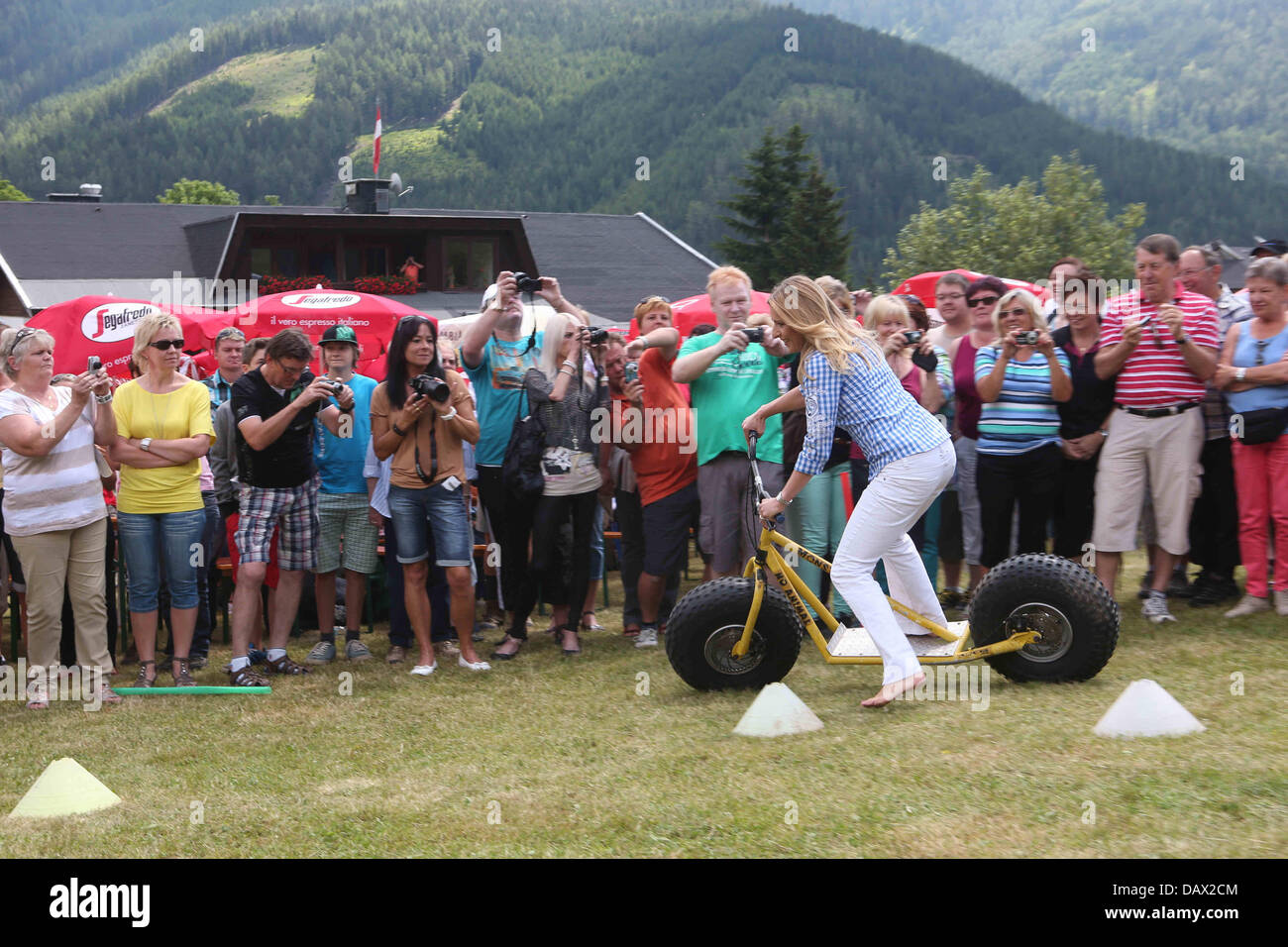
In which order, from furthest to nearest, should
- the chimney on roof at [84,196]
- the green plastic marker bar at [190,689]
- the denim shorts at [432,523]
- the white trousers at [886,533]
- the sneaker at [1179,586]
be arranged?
the chimney on roof at [84,196], the sneaker at [1179,586], the denim shorts at [432,523], the green plastic marker bar at [190,689], the white trousers at [886,533]

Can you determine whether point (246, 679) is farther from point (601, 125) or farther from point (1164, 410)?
point (601, 125)

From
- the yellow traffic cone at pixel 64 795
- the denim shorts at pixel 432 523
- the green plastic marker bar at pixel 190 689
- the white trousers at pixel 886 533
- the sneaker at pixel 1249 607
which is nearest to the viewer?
the yellow traffic cone at pixel 64 795

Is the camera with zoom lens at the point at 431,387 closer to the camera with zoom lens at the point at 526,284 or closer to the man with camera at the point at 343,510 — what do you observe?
the camera with zoom lens at the point at 526,284

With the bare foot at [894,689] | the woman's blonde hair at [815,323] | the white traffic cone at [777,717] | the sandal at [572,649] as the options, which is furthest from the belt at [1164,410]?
the sandal at [572,649]

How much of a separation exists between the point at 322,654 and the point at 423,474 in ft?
4.81

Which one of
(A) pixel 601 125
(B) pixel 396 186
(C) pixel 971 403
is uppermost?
(A) pixel 601 125

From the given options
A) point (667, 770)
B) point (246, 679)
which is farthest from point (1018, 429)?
point (246, 679)

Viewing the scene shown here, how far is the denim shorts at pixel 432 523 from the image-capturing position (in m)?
7.09

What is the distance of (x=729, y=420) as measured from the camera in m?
7.25

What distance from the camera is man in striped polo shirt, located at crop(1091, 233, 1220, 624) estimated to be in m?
6.98

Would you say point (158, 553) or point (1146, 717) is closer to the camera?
point (1146, 717)

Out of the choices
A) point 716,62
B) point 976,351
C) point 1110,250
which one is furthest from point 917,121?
point 976,351

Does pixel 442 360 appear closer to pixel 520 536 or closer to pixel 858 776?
pixel 520 536

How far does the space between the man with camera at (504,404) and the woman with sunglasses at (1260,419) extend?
3939 mm
